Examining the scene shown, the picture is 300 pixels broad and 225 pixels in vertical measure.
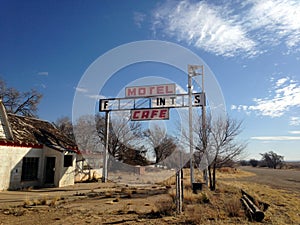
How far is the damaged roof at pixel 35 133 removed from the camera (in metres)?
17.0

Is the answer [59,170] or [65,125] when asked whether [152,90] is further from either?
[65,125]

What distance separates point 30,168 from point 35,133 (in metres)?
2.93

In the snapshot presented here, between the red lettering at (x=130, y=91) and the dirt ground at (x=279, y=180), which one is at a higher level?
the red lettering at (x=130, y=91)

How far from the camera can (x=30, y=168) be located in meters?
16.9

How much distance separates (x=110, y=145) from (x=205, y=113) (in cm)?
1809

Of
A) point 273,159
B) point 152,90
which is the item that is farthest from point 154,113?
point 273,159

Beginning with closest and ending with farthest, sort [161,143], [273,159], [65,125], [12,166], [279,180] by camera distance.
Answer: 1. [12,166]
2. [161,143]
3. [279,180]
4. [65,125]
5. [273,159]

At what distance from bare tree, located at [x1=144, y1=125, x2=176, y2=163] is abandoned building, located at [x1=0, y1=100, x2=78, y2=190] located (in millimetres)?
6501

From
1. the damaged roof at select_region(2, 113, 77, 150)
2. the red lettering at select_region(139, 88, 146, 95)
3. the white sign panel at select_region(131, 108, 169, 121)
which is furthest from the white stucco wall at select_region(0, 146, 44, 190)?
the red lettering at select_region(139, 88, 146, 95)

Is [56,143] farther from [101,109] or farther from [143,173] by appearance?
[143,173]

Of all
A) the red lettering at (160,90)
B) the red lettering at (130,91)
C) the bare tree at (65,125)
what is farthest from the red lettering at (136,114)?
the bare tree at (65,125)

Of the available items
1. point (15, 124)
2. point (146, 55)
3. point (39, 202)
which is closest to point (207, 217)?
point (39, 202)

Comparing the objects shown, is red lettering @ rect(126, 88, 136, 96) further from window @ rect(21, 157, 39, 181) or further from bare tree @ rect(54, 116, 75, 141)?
bare tree @ rect(54, 116, 75, 141)

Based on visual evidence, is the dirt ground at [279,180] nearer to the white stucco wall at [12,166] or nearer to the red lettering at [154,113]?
the red lettering at [154,113]
